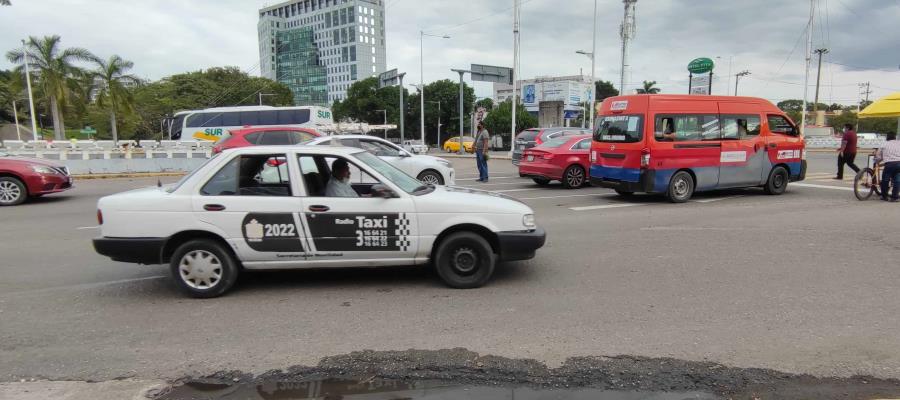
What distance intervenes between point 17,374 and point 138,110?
224ft

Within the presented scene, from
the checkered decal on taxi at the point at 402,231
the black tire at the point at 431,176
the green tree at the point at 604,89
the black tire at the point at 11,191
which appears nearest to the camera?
the checkered decal on taxi at the point at 402,231

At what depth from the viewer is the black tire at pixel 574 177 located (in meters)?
13.6

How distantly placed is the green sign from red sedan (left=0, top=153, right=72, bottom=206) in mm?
30948

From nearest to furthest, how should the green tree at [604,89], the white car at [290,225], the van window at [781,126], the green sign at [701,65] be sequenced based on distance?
1. the white car at [290,225]
2. the van window at [781,126]
3. the green sign at [701,65]
4. the green tree at [604,89]

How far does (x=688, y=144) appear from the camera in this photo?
10711 millimetres

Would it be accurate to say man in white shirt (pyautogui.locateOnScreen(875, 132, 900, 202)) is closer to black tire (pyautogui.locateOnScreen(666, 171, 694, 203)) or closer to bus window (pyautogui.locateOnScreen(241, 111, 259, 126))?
black tire (pyautogui.locateOnScreen(666, 171, 694, 203))

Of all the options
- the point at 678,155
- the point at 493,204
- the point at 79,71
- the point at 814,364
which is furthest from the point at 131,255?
the point at 79,71

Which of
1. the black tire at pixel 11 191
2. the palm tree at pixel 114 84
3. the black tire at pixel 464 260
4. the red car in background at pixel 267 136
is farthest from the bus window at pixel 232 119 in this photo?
the black tire at pixel 464 260

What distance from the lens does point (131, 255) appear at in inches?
195

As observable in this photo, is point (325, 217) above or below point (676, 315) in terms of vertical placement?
above

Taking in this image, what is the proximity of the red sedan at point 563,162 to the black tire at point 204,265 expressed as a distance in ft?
32.1

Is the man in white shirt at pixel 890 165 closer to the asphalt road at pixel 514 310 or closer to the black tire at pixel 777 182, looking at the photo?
the black tire at pixel 777 182

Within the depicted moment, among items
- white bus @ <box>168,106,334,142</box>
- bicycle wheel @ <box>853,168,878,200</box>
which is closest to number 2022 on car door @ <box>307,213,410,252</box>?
bicycle wheel @ <box>853,168,878,200</box>

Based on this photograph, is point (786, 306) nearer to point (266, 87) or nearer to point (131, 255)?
point (131, 255)
